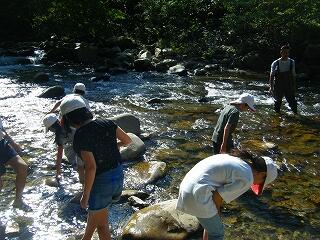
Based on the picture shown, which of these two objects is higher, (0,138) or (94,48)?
(0,138)

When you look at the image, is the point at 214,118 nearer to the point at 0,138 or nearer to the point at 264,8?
the point at 0,138

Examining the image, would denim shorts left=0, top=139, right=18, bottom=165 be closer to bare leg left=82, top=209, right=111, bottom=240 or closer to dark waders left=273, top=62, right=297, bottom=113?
bare leg left=82, top=209, right=111, bottom=240

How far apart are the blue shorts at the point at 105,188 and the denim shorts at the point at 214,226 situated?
0.94m

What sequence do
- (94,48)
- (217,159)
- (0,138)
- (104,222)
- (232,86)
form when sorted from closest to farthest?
(217,159), (104,222), (0,138), (232,86), (94,48)

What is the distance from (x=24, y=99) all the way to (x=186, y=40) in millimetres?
12688

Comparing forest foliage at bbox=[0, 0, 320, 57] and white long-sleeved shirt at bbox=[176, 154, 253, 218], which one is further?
forest foliage at bbox=[0, 0, 320, 57]

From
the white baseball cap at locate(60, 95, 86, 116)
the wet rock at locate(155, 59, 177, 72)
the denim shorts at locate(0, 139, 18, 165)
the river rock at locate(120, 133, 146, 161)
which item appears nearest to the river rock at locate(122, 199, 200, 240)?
the denim shorts at locate(0, 139, 18, 165)

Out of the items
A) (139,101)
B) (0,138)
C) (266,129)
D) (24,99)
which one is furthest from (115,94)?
(0,138)

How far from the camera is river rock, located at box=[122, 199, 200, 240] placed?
19.5 ft

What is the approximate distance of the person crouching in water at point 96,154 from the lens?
4297mm

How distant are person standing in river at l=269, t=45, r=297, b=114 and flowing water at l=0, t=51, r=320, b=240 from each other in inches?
25.0

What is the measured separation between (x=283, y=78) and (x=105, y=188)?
8.77 m

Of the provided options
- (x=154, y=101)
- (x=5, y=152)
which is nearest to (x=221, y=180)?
(x=5, y=152)

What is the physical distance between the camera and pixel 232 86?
17.3 m
